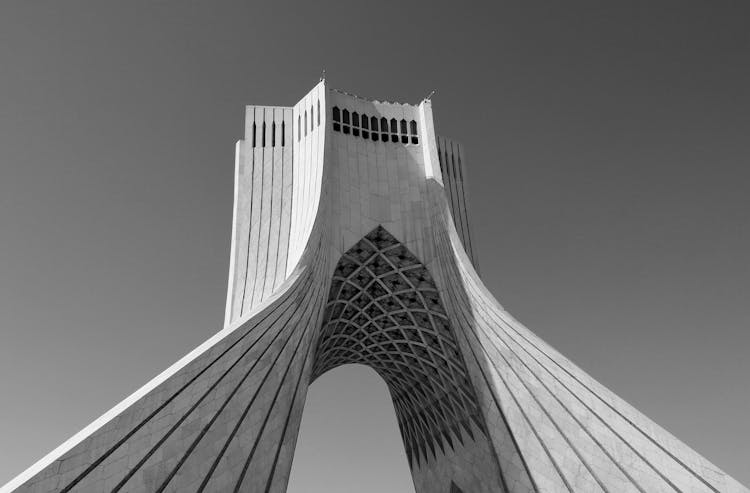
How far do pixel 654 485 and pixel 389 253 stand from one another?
10.3 meters

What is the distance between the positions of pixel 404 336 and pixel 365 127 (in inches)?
306

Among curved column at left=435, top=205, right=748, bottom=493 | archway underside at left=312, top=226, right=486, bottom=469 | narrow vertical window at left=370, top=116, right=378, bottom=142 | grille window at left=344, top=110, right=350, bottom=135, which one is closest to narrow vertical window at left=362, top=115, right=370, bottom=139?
narrow vertical window at left=370, top=116, right=378, bottom=142

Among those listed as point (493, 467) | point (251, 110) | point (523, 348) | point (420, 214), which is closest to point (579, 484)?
point (523, 348)

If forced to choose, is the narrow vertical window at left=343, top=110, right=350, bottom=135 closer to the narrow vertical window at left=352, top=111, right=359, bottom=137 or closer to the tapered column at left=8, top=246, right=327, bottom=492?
the narrow vertical window at left=352, top=111, right=359, bottom=137

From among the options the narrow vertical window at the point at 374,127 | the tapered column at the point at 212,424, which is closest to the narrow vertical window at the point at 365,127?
the narrow vertical window at the point at 374,127

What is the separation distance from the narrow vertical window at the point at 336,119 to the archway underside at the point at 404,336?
419 cm

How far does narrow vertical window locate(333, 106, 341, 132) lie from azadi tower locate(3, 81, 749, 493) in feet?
0.14

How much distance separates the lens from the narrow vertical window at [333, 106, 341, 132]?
20.8m

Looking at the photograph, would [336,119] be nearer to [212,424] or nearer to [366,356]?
[366,356]

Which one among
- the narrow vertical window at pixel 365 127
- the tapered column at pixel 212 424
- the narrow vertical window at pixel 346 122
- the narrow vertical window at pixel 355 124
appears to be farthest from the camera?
the narrow vertical window at pixel 365 127

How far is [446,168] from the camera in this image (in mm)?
22531

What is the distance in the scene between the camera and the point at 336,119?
68.7ft

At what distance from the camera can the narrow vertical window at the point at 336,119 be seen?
2080 cm

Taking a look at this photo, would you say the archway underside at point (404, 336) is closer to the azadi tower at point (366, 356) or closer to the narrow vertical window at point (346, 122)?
the azadi tower at point (366, 356)
